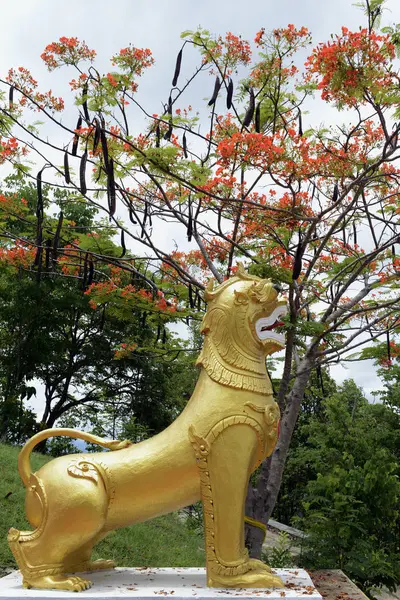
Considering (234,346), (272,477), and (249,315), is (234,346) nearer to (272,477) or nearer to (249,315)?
(249,315)

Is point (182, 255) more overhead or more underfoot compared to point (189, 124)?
more underfoot

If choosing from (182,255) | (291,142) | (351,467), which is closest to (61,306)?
(182,255)

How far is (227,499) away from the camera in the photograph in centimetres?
475

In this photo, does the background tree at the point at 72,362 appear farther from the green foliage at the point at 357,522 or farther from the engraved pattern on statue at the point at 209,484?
the engraved pattern on statue at the point at 209,484

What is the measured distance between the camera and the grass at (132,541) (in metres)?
9.37

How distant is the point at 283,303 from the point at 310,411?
19147mm

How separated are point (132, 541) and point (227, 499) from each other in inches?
237

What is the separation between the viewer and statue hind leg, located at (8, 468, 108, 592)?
4.69m

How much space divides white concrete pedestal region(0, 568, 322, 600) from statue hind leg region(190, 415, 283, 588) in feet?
0.41

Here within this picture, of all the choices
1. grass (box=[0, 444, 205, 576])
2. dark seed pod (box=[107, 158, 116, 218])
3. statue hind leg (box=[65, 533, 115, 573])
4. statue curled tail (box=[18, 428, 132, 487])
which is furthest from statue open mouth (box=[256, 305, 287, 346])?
grass (box=[0, 444, 205, 576])

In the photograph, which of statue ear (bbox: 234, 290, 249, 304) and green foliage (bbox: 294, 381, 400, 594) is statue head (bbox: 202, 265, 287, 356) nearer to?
statue ear (bbox: 234, 290, 249, 304)

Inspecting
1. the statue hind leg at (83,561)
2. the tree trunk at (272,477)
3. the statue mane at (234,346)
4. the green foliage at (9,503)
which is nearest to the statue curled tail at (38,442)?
the statue hind leg at (83,561)

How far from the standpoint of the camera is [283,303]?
5.17 meters

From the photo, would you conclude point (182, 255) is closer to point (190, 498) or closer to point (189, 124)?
point (189, 124)
